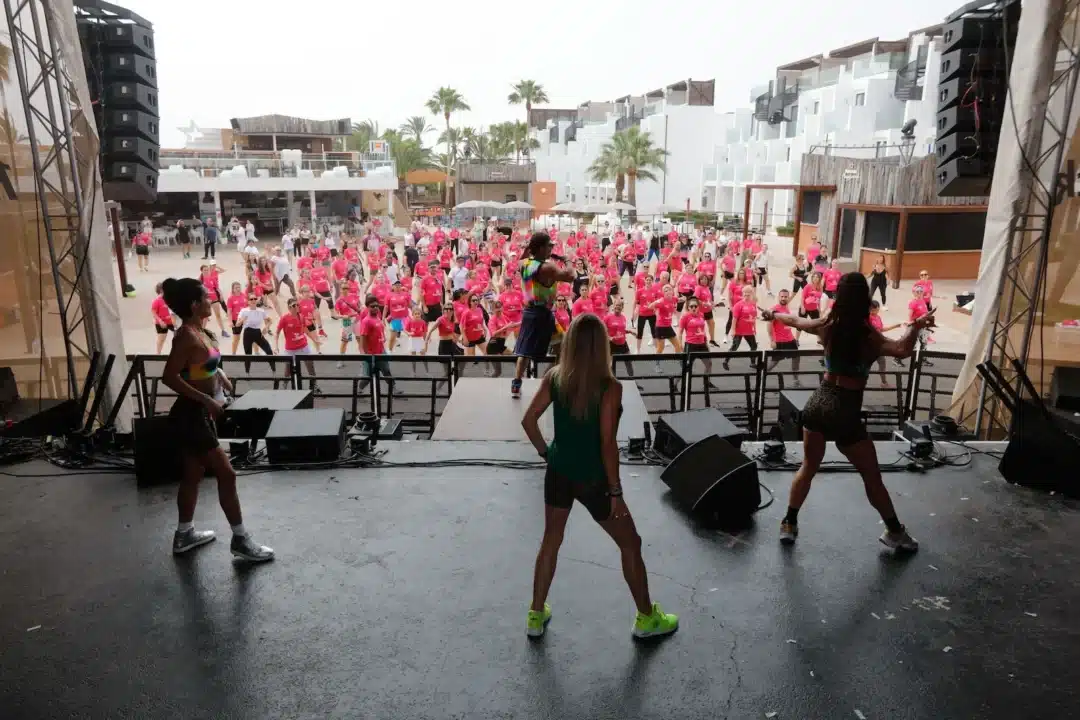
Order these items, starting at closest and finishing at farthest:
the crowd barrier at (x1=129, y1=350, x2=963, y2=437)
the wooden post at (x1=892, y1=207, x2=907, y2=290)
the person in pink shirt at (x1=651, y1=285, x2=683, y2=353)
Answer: the crowd barrier at (x1=129, y1=350, x2=963, y2=437) < the person in pink shirt at (x1=651, y1=285, x2=683, y2=353) < the wooden post at (x1=892, y1=207, x2=907, y2=290)

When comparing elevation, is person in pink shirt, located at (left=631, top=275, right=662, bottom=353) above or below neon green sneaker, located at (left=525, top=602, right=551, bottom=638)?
above

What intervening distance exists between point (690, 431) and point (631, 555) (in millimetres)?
2143

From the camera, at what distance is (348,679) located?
2959 mm

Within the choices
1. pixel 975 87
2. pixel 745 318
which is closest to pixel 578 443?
pixel 975 87

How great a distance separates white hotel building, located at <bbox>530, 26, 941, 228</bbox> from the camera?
33.6 metres

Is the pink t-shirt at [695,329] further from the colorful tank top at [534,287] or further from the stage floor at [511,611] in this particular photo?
the stage floor at [511,611]

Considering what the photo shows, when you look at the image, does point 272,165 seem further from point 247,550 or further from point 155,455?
point 247,550

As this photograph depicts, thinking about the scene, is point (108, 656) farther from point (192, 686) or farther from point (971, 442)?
point (971, 442)

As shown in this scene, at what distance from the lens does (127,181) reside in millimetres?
7055

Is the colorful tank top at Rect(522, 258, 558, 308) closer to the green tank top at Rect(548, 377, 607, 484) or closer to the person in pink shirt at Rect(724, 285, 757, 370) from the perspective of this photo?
the green tank top at Rect(548, 377, 607, 484)

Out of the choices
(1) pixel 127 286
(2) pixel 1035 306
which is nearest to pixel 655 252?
(1) pixel 127 286

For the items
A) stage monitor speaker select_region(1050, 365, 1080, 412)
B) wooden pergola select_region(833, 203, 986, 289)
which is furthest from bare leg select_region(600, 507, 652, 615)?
wooden pergola select_region(833, 203, 986, 289)

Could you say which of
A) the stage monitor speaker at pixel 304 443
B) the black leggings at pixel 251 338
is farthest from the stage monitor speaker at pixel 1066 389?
the black leggings at pixel 251 338

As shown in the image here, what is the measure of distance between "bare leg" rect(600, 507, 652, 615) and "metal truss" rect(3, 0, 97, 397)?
16.7 feet
